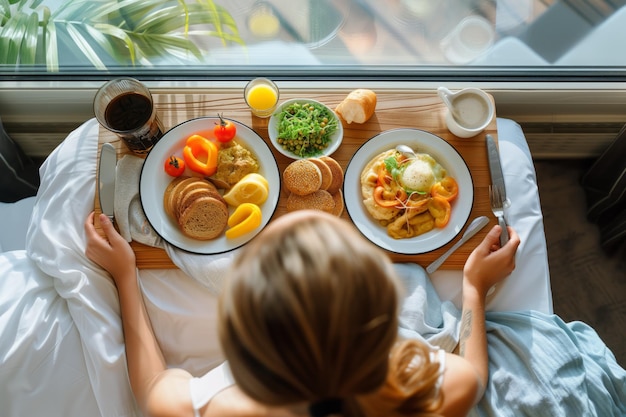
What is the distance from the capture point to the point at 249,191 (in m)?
1.10

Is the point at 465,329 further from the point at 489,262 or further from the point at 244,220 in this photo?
the point at 244,220

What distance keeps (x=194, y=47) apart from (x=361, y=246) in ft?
3.33

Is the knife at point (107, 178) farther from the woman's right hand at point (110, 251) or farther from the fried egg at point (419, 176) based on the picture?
the fried egg at point (419, 176)

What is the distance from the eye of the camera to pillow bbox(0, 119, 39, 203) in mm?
1523

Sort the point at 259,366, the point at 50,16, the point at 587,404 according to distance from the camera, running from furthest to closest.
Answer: the point at 50,16 → the point at 587,404 → the point at 259,366

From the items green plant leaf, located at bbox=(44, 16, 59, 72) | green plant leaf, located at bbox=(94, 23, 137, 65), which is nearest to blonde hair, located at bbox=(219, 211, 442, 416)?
green plant leaf, located at bbox=(94, 23, 137, 65)

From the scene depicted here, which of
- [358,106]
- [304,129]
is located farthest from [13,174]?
[358,106]

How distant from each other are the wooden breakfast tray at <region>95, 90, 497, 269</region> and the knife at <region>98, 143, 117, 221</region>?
0.03 m

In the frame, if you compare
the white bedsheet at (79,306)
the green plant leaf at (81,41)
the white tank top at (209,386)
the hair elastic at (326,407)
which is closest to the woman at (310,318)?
the hair elastic at (326,407)

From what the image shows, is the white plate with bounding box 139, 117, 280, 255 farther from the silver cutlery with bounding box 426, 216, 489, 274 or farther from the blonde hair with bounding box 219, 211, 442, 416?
the blonde hair with bounding box 219, 211, 442, 416

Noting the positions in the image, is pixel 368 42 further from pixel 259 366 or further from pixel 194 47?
Answer: pixel 259 366

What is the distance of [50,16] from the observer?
139 cm

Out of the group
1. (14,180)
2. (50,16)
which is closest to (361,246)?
(50,16)

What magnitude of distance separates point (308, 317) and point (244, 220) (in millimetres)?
552
